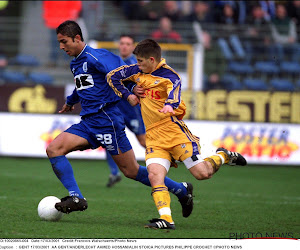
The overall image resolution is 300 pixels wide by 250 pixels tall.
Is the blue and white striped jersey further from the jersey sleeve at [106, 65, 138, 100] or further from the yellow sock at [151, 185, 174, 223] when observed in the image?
the yellow sock at [151, 185, 174, 223]

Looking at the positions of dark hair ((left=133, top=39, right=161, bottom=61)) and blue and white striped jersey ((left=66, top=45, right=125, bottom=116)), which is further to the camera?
blue and white striped jersey ((left=66, top=45, right=125, bottom=116))

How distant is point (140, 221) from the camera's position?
647cm

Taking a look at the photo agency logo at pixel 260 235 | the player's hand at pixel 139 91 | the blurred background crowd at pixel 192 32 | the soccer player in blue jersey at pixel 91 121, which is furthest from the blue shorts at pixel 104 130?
the blurred background crowd at pixel 192 32

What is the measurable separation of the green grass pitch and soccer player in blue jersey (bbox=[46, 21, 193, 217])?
47 cm

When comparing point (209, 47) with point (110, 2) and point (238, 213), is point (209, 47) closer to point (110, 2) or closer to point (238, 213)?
point (110, 2)

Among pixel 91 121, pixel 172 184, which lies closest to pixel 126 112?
pixel 91 121

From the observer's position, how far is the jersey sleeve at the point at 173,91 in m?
5.80

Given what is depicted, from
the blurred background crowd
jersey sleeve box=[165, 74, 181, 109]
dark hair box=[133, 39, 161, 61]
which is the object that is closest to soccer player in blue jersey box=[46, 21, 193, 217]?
dark hair box=[133, 39, 161, 61]

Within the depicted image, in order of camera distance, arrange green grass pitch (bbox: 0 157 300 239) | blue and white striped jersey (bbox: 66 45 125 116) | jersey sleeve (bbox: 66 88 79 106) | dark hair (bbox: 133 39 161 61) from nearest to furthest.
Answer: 1. green grass pitch (bbox: 0 157 300 239)
2. dark hair (bbox: 133 39 161 61)
3. blue and white striped jersey (bbox: 66 45 125 116)
4. jersey sleeve (bbox: 66 88 79 106)

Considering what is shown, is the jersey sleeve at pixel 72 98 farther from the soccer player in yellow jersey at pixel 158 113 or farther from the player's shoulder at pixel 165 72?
the player's shoulder at pixel 165 72

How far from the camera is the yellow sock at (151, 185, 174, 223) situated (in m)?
5.77

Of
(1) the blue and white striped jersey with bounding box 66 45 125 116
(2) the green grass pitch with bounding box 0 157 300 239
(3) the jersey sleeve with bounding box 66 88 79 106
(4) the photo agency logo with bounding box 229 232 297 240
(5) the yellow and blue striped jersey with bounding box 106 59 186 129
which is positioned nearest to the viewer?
(4) the photo agency logo with bounding box 229 232 297 240

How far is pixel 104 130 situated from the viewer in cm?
654

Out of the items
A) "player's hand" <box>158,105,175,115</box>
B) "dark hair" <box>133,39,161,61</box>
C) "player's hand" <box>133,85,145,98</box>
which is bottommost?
"player's hand" <box>158,105,175,115</box>
